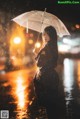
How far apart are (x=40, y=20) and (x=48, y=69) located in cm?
184

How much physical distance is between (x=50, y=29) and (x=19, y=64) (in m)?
23.3

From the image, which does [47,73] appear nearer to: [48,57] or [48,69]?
[48,69]

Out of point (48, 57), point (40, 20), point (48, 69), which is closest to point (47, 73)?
point (48, 69)

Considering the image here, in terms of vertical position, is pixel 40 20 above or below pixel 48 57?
above

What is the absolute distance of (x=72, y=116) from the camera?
334 inches

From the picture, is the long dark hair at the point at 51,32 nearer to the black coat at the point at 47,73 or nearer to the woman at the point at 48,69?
the woman at the point at 48,69

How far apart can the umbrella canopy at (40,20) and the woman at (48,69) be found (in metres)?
1.16

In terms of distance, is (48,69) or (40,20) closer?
(48,69)

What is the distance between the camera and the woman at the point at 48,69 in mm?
7844

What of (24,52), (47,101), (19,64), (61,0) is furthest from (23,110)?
(24,52)

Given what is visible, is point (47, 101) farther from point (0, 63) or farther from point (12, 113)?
point (0, 63)

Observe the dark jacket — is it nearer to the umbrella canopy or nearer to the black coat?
the black coat

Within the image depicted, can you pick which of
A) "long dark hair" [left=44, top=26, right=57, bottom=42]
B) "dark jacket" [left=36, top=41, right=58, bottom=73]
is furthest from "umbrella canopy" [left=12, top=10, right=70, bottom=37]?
"dark jacket" [left=36, top=41, right=58, bottom=73]

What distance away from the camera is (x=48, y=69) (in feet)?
26.0
